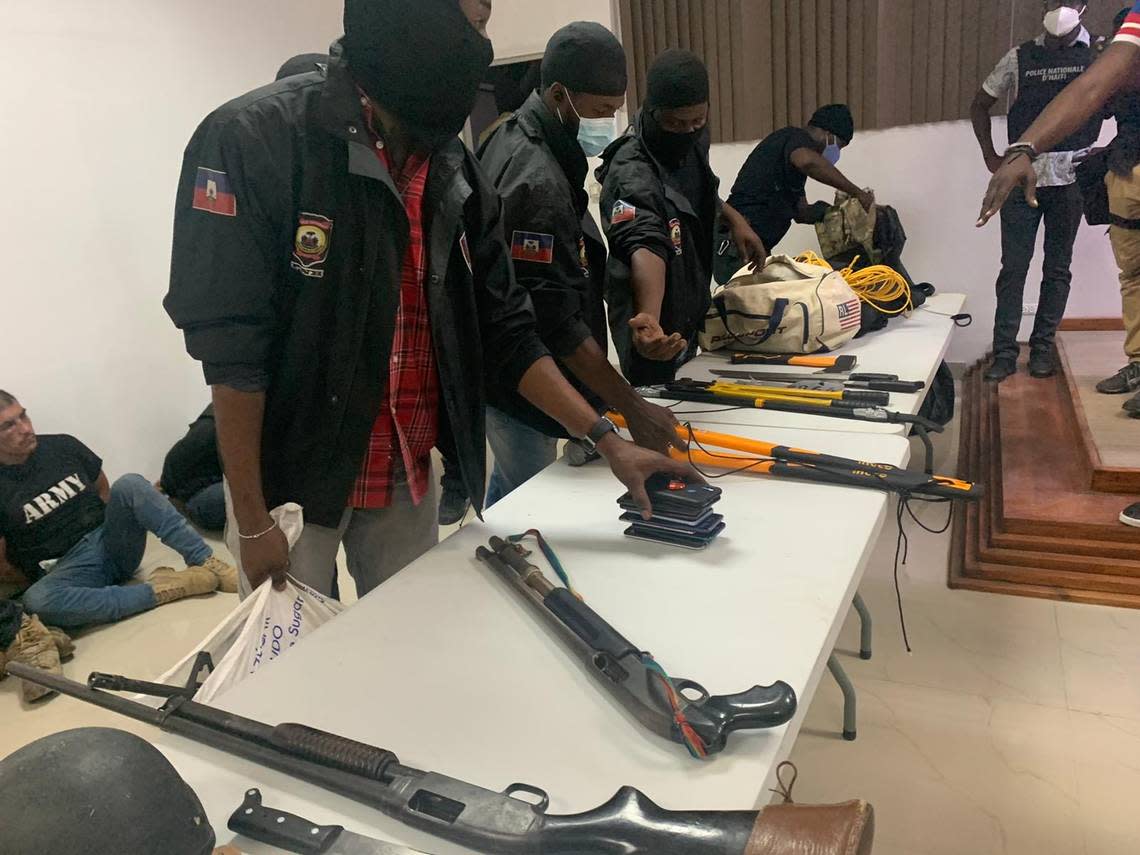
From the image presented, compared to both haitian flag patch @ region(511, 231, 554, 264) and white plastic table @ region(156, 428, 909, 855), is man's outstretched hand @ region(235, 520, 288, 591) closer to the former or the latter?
white plastic table @ region(156, 428, 909, 855)

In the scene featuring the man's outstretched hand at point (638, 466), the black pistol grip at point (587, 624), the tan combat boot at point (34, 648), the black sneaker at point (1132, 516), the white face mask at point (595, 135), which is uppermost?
the white face mask at point (595, 135)

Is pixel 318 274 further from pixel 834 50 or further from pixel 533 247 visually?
pixel 834 50

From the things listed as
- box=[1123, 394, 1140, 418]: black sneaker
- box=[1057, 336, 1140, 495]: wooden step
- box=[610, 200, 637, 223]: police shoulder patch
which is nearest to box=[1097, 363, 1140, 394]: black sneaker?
box=[1057, 336, 1140, 495]: wooden step

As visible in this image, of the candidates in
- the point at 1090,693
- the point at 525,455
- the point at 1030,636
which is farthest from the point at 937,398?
the point at 525,455

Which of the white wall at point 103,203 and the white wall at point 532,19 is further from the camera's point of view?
the white wall at point 532,19

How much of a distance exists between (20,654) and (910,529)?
9.85ft

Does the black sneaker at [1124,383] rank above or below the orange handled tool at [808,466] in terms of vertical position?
below

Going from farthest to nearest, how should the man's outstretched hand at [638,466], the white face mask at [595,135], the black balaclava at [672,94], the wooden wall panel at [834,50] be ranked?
the wooden wall panel at [834,50] < the black balaclava at [672,94] < the white face mask at [595,135] < the man's outstretched hand at [638,466]

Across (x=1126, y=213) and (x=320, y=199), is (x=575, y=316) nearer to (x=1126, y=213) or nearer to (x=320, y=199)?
(x=320, y=199)

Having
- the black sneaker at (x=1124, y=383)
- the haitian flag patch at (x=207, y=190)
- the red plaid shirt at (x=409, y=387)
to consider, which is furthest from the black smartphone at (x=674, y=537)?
the black sneaker at (x=1124, y=383)

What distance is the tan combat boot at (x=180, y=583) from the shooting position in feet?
9.44

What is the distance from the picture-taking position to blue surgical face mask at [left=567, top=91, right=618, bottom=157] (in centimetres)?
194

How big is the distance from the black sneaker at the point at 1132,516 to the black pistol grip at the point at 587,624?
2069mm

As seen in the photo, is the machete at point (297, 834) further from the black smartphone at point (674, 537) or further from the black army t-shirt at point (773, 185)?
the black army t-shirt at point (773, 185)
